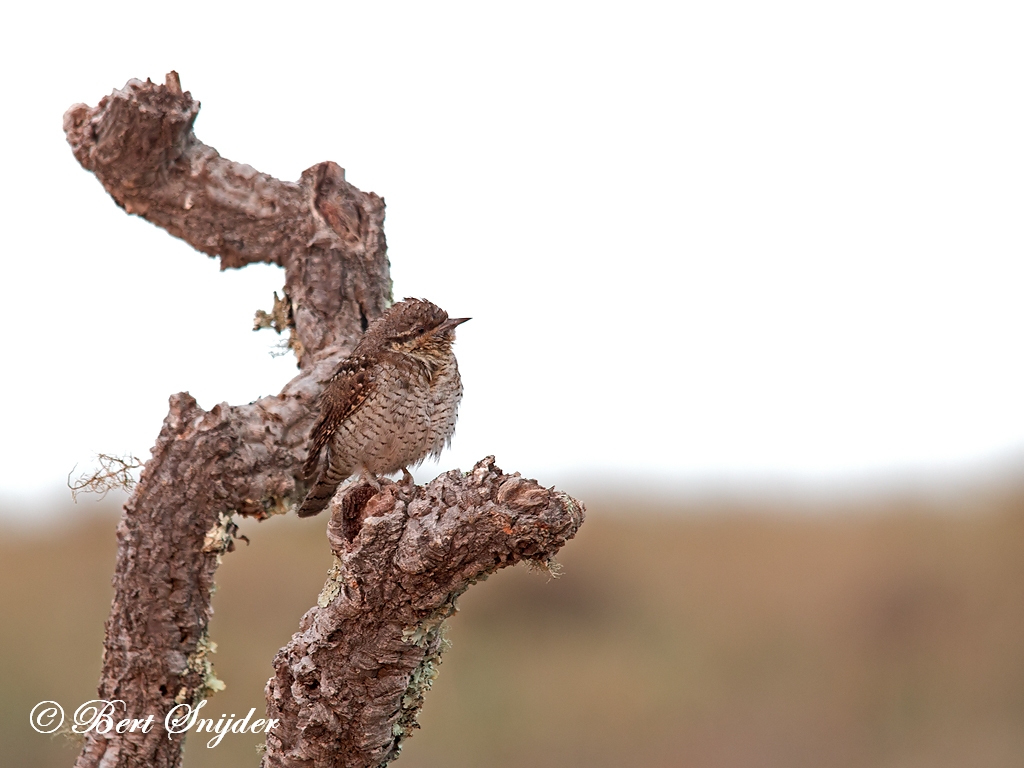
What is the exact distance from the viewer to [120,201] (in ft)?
14.8

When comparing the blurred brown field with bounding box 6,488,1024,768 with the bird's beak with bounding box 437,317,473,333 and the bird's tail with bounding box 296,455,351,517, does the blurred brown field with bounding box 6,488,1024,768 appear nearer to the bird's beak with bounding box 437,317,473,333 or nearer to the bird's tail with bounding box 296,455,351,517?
the bird's tail with bounding box 296,455,351,517

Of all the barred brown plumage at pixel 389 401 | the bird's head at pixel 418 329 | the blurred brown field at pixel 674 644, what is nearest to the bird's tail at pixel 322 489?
the barred brown plumage at pixel 389 401

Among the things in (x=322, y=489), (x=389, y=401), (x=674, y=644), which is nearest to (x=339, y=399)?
(x=389, y=401)

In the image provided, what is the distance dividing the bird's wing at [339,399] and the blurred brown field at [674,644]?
415cm

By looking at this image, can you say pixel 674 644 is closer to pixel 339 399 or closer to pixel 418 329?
pixel 418 329

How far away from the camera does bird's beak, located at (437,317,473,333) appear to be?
4.61 m

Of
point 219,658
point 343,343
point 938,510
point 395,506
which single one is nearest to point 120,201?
point 343,343

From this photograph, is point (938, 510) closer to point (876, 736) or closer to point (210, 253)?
point (876, 736)

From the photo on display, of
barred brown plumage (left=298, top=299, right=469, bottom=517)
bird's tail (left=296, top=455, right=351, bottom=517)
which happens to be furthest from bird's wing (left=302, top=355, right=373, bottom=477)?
bird's tail (left=296, top=455, right=351, bottom=517)

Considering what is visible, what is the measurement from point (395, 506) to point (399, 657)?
0.49 meters

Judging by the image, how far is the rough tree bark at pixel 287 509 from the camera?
8.73ft

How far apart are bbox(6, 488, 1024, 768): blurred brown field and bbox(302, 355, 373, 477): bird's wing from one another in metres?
4.15

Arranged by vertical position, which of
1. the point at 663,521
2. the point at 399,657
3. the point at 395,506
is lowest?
the point at 399,657

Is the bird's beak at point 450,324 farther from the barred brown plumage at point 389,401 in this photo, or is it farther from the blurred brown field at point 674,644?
the blurred brown field at point 674,644
